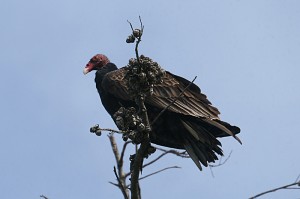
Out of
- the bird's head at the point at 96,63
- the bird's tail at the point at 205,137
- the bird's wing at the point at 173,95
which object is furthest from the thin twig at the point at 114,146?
the bird's head at the point at 96,63

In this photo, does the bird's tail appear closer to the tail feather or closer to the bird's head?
the tail feather

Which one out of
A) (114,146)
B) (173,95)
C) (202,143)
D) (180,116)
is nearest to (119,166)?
(114,146)

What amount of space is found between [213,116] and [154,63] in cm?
191

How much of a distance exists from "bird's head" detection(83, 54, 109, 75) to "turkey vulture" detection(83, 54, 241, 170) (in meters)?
0.99

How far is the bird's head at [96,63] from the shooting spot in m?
7.25

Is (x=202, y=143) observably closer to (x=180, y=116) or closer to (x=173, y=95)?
(x=180, y=116)

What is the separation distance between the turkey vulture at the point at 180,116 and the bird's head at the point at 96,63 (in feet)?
3.26

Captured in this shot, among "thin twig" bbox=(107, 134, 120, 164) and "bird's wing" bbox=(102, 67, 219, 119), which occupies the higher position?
"bird's wing" bbox=(102, 67, 219, 119)

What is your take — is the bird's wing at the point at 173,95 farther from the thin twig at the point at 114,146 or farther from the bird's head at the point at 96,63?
the thin twig at the point at 114,146

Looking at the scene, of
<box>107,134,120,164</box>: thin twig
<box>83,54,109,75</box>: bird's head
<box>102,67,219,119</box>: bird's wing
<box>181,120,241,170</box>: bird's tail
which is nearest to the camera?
<box>107,134,120,164</box>: thin twig

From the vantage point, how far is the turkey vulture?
5469mm

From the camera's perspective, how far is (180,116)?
18.5 ft

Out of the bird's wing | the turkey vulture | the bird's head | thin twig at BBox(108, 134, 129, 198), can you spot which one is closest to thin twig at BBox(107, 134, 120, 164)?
thin twig at BBox(108, 134, 129, 198)

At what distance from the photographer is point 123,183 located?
148 inches
